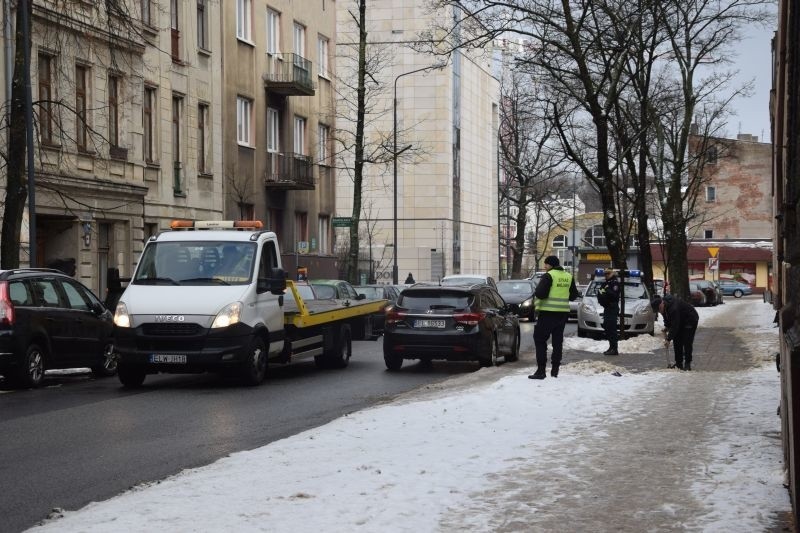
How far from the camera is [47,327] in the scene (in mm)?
A: 17125

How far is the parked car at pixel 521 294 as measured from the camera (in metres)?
41.4

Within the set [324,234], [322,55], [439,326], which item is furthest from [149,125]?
[439,326]

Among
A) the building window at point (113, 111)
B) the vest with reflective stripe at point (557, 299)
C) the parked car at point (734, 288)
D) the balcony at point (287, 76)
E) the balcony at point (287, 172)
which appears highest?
the balcony at point (287, 76)

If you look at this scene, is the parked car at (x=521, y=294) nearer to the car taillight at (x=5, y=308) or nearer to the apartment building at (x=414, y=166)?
the apartment building at (x=414, y=166)

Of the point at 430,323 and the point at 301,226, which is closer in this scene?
the point at 430,323

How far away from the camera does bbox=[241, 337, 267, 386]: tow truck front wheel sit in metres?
16.8

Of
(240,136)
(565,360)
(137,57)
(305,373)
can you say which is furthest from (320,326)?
(240,136)

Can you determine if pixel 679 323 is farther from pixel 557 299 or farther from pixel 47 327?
pixel 47 327

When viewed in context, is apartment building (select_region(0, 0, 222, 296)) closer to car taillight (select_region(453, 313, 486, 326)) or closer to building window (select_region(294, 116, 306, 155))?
building window (select_region(294, 116, 306, 155))

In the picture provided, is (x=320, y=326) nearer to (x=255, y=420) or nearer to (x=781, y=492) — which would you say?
(x=255, y=420)

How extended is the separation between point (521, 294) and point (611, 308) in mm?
17844

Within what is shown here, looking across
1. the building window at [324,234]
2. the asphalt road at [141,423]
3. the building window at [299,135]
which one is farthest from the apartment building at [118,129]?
the building window at [324,234]

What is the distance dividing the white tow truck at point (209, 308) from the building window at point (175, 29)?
1818cm

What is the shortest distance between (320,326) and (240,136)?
71.2ft
